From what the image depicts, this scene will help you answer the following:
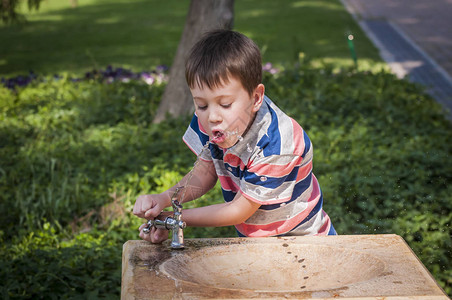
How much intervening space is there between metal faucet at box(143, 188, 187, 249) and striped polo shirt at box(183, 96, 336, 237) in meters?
0.23

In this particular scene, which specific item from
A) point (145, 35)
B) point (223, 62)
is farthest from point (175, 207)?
point (145, 35)

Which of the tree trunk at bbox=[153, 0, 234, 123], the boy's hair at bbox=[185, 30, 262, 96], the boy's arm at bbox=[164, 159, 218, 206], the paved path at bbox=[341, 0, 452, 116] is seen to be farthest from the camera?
the paved path at bbox=[341, 0, 452, 116]

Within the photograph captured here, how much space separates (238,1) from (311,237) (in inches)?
619

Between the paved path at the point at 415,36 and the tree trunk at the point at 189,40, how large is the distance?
2.36 m

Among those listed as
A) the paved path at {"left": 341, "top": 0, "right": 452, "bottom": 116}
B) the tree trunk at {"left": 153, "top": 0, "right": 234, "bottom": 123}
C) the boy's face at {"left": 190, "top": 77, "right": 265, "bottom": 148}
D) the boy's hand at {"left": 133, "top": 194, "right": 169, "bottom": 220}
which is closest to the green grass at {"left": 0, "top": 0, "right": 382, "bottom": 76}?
the paved path at {"left": 341, "top": 0, "right": 452, "bottom": 116}

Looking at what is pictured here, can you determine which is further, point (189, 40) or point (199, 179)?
point (189, 40)

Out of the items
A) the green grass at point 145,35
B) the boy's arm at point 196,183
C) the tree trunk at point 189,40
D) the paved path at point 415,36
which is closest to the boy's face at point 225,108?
the boy's arm at point 196,183

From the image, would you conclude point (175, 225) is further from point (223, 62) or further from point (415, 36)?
point (415, 36)

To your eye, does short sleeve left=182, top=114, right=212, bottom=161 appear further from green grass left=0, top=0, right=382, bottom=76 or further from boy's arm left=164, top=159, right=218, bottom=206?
green grass left=0, top=0, right=382, bottom=76

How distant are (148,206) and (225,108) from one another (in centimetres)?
43

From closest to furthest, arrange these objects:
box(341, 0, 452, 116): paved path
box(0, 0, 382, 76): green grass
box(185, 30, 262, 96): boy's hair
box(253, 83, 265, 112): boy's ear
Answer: box(185, 30, 262, 96): boy's hair, box(253, 83, 265, 112): boy's ear, box(341, 0, 452, 116): paved path, box(0, 0, 382, 76): green grass

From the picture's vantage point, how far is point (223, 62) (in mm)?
1840

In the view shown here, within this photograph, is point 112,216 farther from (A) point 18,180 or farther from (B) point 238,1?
(B) point 238,1

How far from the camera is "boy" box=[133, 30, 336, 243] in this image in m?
1.86
